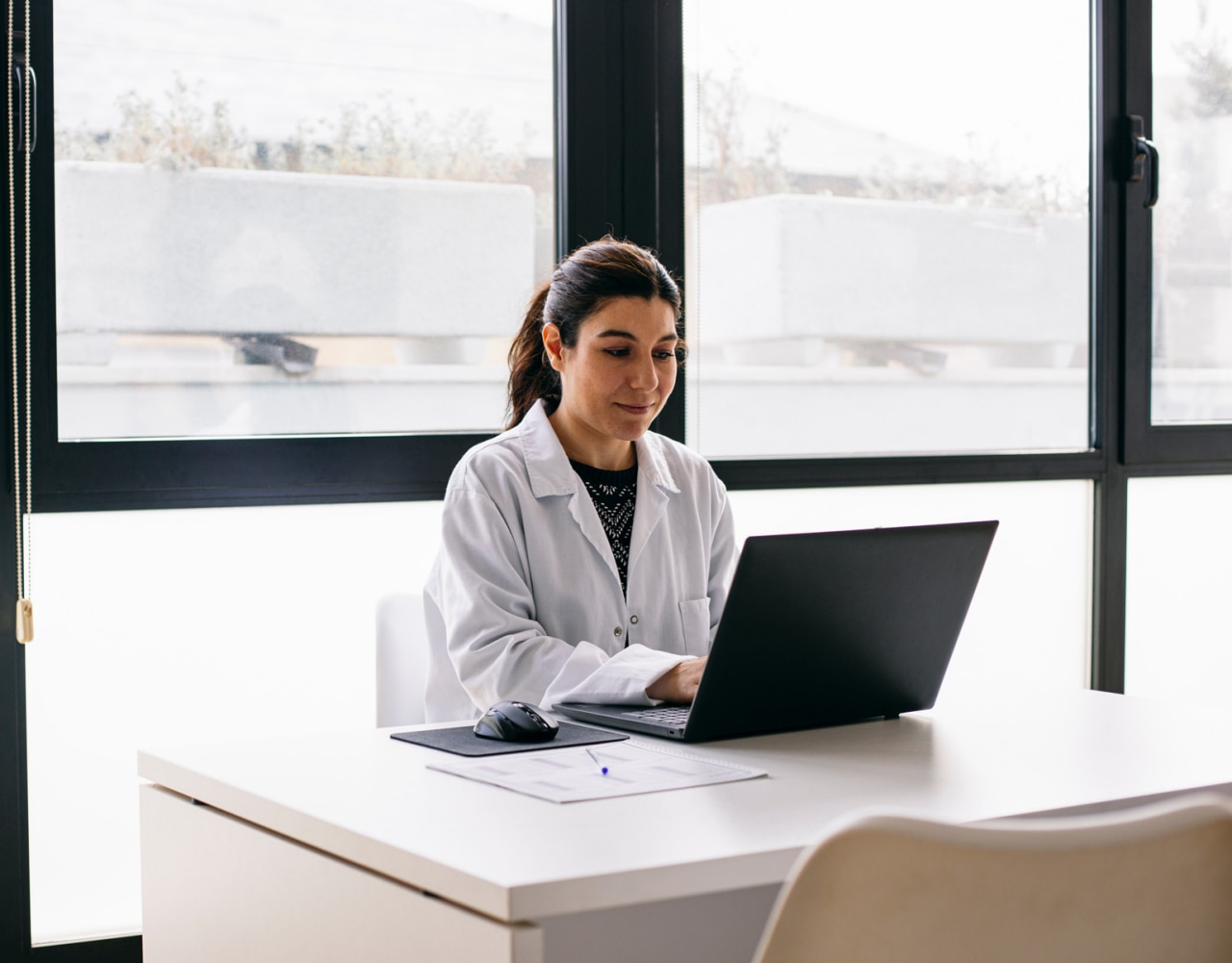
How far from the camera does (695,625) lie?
7.41ft

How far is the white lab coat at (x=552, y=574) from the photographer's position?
1.94 meters

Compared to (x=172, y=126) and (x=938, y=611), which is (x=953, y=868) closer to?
(x=938, y=611)

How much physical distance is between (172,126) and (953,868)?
2042 millimetres

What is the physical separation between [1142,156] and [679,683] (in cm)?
215

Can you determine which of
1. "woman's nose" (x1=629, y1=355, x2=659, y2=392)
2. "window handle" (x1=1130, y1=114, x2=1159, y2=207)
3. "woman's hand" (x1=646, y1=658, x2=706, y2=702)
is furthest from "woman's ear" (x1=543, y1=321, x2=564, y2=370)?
"window handle" (x1=1130, y1=114, x2=1159, y2=207)

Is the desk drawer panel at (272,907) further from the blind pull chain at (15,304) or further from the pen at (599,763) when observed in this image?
the blind pull chain at (15,304)

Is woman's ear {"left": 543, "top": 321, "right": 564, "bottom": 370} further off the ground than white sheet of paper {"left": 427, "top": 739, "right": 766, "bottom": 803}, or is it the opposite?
woman's ear {"left": 543, "top": 321, "right": 564, "bottom": 370}

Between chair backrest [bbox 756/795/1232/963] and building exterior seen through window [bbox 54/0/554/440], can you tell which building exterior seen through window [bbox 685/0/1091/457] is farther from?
chair backrest [bbox 756/795/1232/963]

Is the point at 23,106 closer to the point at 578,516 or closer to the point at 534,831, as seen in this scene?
the point at 578,516

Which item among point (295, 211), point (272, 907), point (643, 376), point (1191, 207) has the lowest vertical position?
point (272, 907)

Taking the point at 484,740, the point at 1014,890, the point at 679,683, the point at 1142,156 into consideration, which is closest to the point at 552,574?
the point at 679,683

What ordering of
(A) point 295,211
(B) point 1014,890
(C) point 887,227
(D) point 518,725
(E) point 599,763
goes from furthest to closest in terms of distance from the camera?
(C) point 887,227 → (A) point 295,211 → (D) point 518,725 → (E) point 599,763 → (B) point 1014,890

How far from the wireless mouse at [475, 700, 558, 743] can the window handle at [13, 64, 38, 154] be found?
1.38 meters

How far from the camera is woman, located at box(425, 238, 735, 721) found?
6.55 ft
